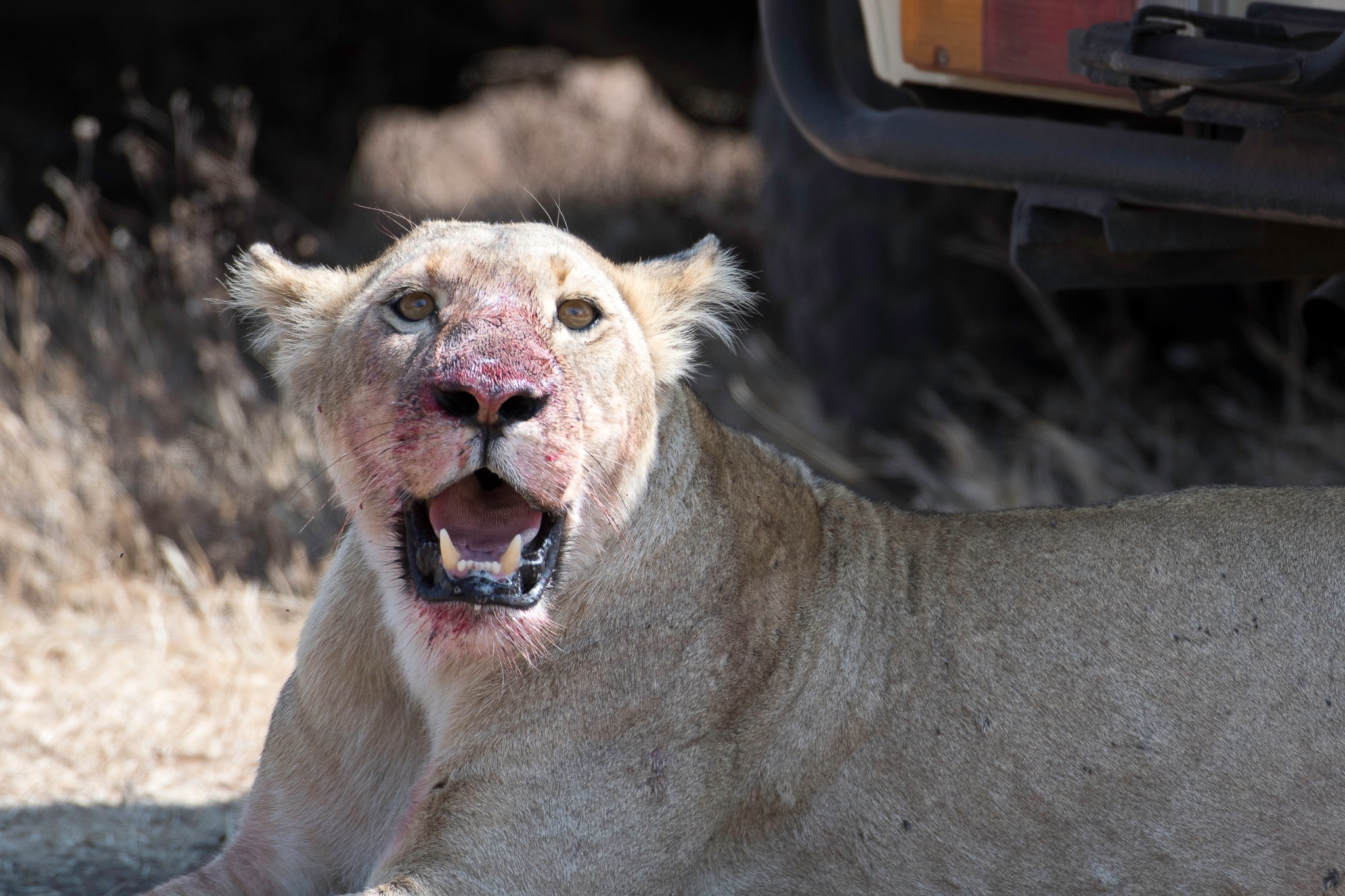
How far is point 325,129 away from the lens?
6.82m

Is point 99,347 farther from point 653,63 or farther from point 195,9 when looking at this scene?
point 653,63

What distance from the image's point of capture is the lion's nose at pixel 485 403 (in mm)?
2117

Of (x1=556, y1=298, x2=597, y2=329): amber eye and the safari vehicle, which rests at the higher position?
the safari vehicle

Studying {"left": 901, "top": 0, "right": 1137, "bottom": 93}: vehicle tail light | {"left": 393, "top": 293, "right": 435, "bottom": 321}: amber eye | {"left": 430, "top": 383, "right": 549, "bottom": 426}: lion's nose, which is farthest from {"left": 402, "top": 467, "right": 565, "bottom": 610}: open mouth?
{"left": 901, "top": 0, "right": 1137, "bottom": 93}: vehicle tail light

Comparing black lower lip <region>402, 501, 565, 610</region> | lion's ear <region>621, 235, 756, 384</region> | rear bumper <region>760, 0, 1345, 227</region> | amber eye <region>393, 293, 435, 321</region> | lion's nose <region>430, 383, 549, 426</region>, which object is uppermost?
rear bumper <region>760, 0, 1345, 227</region>

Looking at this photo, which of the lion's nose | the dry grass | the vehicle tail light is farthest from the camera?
the dry grass

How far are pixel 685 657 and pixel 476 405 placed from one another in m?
0.63

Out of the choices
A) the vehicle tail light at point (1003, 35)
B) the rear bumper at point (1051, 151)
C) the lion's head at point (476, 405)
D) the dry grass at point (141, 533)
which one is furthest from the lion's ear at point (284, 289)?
the vehicle tail light at point (1003, 35)

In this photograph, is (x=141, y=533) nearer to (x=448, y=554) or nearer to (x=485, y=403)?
(x=448, y=554)

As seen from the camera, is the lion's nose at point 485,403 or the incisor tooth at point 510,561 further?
the incisor tooth at point 510,561

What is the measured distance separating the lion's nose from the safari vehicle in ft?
3.53

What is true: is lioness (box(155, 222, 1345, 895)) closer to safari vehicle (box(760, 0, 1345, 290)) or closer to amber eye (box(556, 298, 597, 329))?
amber eye (box(556, 298, 597, 329))

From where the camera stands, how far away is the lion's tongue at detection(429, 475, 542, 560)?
7.50 ft

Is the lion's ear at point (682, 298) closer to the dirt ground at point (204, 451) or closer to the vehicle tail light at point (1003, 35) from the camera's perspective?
the vehicle tail light at point (1003, 35)
